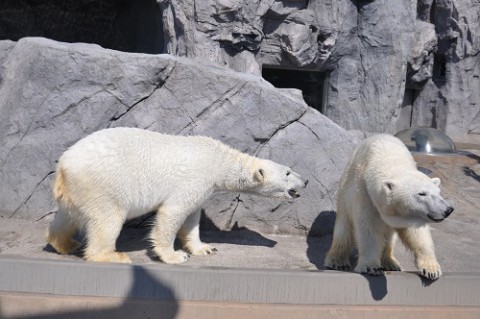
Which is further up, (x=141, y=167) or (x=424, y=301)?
(x=141, y=167)

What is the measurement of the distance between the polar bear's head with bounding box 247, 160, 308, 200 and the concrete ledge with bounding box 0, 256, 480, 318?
81cm

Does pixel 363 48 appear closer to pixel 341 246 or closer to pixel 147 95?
pixel 147 95

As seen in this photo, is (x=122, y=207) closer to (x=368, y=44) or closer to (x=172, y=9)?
(x=172, y=9)

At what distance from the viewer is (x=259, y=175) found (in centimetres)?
353

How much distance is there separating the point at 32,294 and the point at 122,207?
0.68 metres

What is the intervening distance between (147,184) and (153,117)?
42.3 inches

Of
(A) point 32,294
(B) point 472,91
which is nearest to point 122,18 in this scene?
(B) point 472,91

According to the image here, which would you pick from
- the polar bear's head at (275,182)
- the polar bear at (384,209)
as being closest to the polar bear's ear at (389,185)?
the polar bear at (384,209)

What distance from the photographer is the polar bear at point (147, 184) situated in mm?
3014

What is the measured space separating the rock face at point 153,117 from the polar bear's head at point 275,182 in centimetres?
66

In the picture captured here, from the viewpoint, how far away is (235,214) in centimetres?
423

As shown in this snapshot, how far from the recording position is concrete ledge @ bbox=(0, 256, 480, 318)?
2756 mm

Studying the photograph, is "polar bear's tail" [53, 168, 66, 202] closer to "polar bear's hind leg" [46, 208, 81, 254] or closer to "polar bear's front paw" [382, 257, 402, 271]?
"polar bear's hind leg" [46, 208, 81, 254]

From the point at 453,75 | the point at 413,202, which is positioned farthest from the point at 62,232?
the point at 453,75
